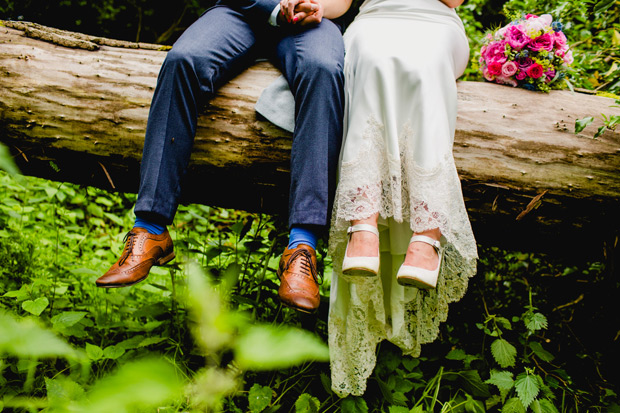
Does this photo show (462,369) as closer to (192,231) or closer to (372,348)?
(372,348)

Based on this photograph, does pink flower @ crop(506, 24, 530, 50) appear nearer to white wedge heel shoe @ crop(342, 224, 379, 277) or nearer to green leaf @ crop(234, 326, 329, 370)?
white wedge heel shoe @ crop(342, 224, 379, 277)

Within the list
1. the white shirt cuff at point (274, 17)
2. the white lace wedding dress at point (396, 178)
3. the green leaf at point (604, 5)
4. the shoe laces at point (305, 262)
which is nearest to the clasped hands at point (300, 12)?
the white shirt cuff at point (274, 17)

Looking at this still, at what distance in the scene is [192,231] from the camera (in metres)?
3.55

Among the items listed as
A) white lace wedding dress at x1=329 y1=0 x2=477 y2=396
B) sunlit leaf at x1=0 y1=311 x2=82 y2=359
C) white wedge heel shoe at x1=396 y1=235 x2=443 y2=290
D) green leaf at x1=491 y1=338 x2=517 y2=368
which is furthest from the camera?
green leaf at x1=491 y1=338 x2=517 y2=368

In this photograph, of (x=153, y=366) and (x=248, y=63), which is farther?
(x=248, y=63)

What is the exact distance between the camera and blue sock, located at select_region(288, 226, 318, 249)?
163cm

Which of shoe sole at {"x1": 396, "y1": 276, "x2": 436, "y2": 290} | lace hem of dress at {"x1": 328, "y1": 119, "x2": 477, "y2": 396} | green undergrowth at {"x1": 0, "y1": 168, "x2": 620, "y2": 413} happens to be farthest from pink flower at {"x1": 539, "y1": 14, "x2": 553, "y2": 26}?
shoe sole at {"x1": 396, "y1": 276, "x2": 436, "y2": 290}

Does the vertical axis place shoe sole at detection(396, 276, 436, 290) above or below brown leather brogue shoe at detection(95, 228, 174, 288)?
above

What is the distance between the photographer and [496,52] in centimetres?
206

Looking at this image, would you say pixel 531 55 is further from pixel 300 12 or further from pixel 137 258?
pixel 137 258

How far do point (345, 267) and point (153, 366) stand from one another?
1155 millimetres

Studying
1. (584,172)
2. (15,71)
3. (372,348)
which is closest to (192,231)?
(15,71)

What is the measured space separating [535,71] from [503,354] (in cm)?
127

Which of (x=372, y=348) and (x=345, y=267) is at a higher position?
(x=345, y=267)
